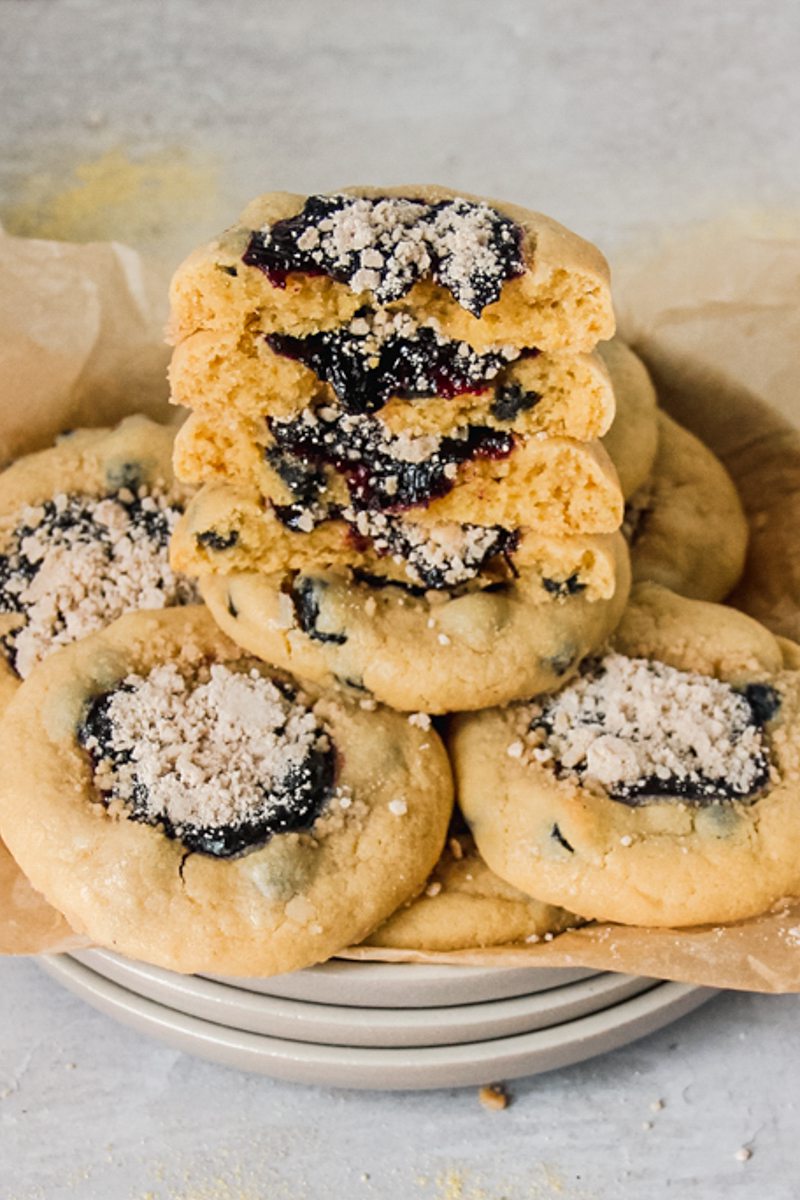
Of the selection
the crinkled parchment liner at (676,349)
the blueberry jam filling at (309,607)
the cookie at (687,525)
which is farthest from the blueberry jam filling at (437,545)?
the crinkled parchment liner at (676,349)

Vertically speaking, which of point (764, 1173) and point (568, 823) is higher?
point (568, 823)

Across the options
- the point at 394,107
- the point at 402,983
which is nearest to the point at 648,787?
the point at 402,983

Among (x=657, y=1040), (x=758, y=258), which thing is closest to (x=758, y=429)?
(x=758, y=258)

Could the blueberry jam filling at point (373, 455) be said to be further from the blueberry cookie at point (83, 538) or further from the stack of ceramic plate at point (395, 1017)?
the stack of ceramic plate at point (395, 1017)

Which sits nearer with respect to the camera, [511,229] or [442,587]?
[511,229]

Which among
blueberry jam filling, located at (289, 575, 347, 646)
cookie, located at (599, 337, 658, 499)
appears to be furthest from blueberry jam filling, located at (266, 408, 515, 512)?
cookie, located at (599, 337, 658, 499)

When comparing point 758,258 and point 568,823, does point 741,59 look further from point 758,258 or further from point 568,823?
point 568,823

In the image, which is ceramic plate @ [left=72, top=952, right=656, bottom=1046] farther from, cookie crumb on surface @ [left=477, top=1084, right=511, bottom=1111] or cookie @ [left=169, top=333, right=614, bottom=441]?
cookie @ [left=169, top=333, right=614, bottom=441]
